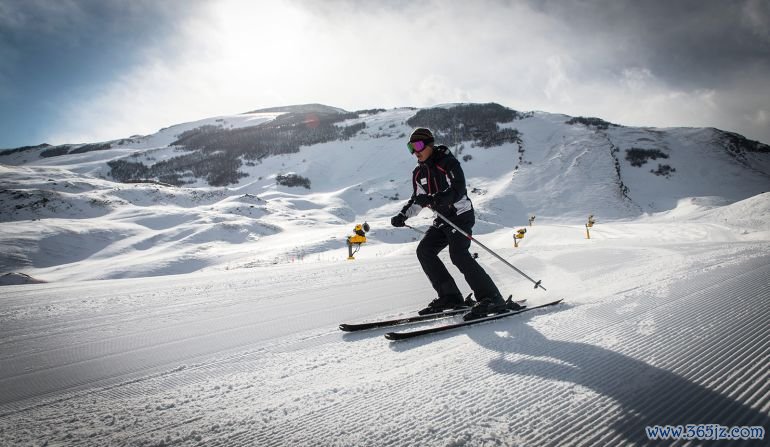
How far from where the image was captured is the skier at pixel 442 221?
3.46m

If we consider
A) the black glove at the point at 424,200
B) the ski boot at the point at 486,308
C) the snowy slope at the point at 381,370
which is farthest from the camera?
the black glove at the point at 424,200

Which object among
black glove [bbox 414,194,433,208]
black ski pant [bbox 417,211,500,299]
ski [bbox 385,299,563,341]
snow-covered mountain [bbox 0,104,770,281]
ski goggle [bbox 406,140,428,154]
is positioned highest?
snow-covered mountain [bbox 0,104,770,281]

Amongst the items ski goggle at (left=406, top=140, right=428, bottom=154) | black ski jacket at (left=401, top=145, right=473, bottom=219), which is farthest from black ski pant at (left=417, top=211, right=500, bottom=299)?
ski goggle at (left=406, top=140, right=428, bottom=154)

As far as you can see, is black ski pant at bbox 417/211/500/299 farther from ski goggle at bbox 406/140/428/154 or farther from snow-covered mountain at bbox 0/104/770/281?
snow-covered mountain at bbox 0/104/770/281

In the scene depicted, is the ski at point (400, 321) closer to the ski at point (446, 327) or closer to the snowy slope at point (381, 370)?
the snowy slope at point (381, 370)

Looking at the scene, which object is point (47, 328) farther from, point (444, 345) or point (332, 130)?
point (332, 130)

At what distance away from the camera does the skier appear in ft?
11.4

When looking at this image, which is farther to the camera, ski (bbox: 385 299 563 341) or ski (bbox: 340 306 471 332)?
ski (bbox: 340 306 471 332)

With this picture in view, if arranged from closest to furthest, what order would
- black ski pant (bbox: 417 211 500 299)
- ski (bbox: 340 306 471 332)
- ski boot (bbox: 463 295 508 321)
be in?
ski (bbox: 340 306 471 332)
ski boot (bbox: 463 295 508 321)
black ski pant (bbox: 417 211 500 299)

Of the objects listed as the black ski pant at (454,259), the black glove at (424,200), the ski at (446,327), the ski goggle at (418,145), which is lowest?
the ski at (446,327)

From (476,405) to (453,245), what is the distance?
6.68 ft

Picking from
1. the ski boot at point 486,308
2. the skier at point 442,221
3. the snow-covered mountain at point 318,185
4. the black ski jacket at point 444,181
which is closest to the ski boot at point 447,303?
the skier at point 442,221

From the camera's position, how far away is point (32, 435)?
1.59 metres

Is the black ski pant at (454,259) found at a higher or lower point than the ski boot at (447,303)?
higher
